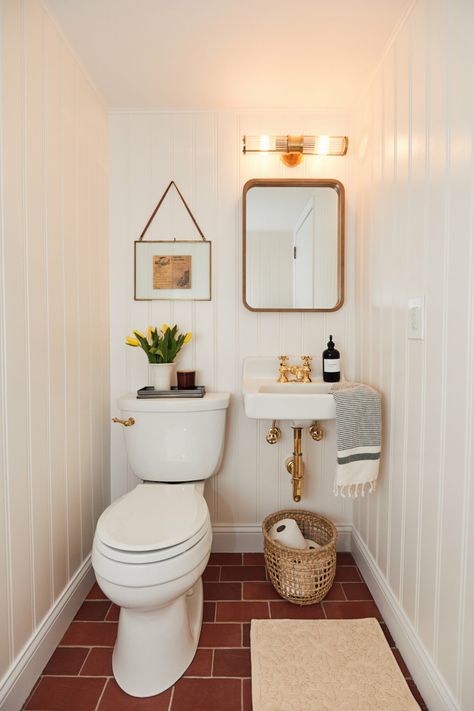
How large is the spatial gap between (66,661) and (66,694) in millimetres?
135

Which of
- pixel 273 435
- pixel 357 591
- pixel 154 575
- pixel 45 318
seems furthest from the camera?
pixel 273 435

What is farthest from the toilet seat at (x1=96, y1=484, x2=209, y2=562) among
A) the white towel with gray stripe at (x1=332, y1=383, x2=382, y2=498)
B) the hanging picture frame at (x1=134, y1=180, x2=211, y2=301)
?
the hanging picture frame at (x1=134, y1=180, x2=211, y2=301)

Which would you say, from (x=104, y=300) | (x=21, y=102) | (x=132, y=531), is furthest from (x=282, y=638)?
(x=21, y=102)

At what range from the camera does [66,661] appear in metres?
1.34

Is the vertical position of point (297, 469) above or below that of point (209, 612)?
above

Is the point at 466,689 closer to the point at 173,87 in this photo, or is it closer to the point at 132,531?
the point at 132,531

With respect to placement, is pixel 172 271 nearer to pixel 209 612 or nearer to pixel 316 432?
pixel 316 432

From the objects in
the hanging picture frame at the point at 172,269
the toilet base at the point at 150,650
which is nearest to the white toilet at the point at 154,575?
the toilet base at the point at 150,650

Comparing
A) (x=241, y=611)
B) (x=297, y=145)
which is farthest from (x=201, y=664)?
(x=297, y=145)

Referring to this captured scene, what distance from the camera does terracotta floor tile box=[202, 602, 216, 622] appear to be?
153cm

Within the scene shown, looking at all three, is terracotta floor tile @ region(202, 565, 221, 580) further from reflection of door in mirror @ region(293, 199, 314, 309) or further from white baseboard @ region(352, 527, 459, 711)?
reflection of door in mirror @ region(293, 199, 314, 309)

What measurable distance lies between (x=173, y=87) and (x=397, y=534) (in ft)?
6.58

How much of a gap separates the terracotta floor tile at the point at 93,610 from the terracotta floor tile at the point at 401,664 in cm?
106

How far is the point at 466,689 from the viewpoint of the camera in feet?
3.23
